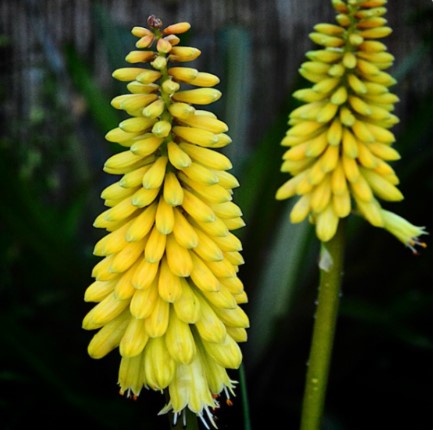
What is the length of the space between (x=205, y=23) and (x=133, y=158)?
2798mm

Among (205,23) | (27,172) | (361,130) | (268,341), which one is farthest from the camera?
(205,23)

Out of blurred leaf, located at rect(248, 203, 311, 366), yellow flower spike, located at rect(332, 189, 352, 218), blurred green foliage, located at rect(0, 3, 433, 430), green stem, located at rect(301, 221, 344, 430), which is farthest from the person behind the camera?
blurred leaf, located at rect(248, 203, 311, 366)

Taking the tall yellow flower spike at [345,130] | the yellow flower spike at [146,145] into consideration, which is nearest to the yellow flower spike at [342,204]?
the tall yellow flower spike at [345,130]

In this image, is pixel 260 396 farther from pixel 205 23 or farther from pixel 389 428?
pixel 205 23

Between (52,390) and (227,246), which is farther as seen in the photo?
(52,390)

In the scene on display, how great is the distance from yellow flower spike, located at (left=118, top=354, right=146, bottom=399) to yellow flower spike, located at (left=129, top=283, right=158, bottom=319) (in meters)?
0.07

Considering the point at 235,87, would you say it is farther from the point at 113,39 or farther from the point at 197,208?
the point at 197,208

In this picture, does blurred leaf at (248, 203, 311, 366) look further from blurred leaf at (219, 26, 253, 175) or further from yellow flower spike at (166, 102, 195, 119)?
yellow flower spike at (166, 102, 195, 119)

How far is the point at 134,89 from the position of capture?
958mm

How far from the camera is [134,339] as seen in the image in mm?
984

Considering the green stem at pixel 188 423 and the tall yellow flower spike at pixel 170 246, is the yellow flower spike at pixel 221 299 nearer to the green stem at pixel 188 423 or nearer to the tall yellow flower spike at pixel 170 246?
the tall yellow flower spike at pixel 170 246

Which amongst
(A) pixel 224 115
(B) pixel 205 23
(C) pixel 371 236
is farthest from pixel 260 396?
(B) pixel 205 23

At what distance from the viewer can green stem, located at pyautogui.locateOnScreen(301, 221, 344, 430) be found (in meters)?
1.18

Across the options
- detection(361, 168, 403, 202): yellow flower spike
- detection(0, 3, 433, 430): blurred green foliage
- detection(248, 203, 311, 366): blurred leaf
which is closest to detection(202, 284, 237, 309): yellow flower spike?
detection(361, 168, 403, 202): yellow flower spike
